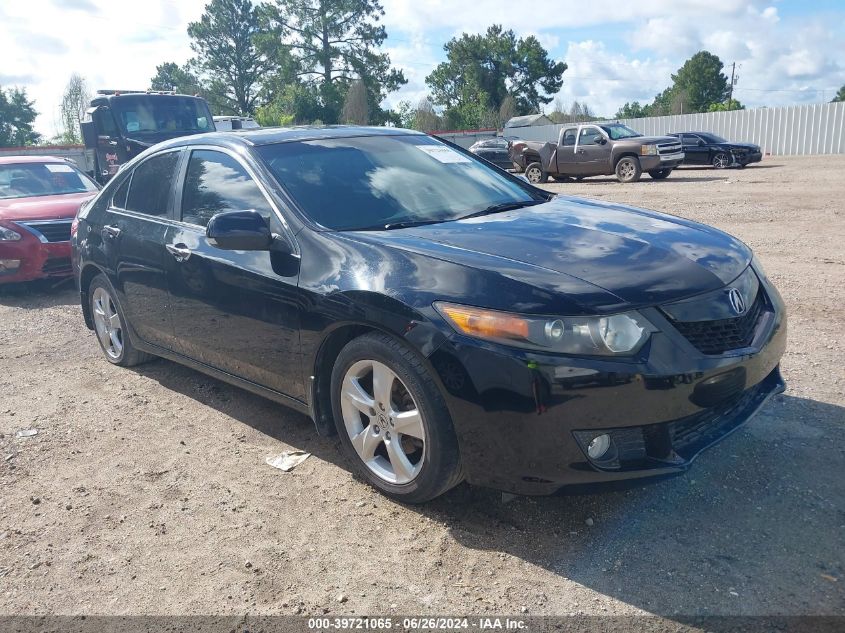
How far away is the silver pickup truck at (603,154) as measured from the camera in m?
20.7

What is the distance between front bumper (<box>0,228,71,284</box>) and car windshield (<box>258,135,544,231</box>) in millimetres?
5308

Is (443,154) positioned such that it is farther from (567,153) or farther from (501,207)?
(567,153)

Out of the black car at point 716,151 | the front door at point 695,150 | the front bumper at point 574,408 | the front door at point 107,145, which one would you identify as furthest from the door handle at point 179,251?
the front door at point 695,150

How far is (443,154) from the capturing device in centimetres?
459

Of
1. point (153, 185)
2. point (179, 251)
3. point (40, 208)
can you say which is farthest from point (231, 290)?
point (40, 208)

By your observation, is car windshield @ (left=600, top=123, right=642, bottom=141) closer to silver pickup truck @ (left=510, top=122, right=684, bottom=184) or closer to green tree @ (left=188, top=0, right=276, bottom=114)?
A: silver pickup truck @ (left=510, top=122, right=684, bottom=184)

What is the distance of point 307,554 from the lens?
119 inches

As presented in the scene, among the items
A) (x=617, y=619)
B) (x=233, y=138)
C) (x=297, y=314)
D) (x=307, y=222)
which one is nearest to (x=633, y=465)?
(x=617, y=619)

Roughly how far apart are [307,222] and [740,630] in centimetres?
247

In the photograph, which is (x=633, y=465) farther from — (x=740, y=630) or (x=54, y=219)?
(x=54, y=219)

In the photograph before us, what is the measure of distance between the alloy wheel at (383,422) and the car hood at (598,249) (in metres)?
0.59

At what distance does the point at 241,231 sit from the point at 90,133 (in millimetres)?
13513

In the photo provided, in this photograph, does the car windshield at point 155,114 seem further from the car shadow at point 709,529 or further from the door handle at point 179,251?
the car shadow at point 709,529

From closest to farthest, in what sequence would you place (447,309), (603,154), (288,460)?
1. (447,309)
2. (288,460)
3. (603,154)
